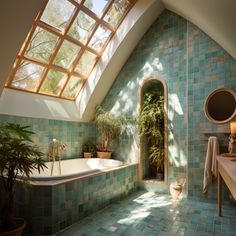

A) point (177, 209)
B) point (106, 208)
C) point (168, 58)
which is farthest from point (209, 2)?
point (106, 208)

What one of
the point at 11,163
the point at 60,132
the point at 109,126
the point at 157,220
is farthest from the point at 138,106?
the point at 11,163

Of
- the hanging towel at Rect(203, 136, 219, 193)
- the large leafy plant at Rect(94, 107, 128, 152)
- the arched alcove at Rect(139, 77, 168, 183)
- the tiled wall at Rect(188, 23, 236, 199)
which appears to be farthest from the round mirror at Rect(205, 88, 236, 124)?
the large leafy plant at Rect(94, 107, 128, 152)

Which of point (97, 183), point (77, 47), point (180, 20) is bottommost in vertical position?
point (97, 183)

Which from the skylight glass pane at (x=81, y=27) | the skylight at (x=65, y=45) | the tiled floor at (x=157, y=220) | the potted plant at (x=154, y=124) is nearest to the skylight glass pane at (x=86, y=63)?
the skylight at (x=65, y=45)

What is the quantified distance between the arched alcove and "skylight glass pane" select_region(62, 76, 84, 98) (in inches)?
51.3

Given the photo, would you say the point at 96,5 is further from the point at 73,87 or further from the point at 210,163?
the point at 210,163

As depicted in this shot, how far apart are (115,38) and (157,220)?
3309mm

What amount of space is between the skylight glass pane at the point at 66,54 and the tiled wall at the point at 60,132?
1086mm

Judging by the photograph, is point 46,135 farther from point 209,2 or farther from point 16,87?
point 209,2

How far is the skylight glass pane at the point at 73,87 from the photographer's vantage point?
4.25 m

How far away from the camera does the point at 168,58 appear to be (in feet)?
13.0

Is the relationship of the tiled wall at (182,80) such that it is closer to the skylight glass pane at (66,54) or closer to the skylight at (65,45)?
the skylight at (65,45)

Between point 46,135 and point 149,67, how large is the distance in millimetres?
2367

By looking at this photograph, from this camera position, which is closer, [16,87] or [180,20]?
[16,87]
